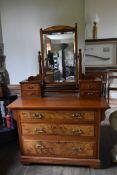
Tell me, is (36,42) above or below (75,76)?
above

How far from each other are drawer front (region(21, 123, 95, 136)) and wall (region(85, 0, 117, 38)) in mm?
2965

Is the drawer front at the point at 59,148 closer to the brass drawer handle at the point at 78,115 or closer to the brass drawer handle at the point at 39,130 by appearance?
the brass drawer handle at the point at 39,130

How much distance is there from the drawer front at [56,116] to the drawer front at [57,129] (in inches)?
2.3

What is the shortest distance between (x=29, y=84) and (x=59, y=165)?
92 cm

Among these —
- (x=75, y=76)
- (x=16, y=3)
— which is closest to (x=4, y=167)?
(x=75, y=76)

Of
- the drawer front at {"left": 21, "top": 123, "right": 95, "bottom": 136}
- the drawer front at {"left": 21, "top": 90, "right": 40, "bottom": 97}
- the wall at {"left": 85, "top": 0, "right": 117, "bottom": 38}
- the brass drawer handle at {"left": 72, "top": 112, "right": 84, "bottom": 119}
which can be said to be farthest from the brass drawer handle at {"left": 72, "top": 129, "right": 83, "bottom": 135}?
the wall at {"left": 85, "top": 0, "right": 117, "bottom": 38}

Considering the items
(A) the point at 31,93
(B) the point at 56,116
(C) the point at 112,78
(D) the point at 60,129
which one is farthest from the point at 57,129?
(C) the point at 112,78

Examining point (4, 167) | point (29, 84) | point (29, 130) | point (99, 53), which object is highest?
point (99, 53)

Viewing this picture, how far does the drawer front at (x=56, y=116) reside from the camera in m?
1.61

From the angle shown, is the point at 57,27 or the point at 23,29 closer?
the point at 57,27

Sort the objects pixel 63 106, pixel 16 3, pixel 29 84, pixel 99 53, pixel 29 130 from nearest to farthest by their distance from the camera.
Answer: pixel 63 106, pixel 29 130, pixel 29 84, pixel 16 3, pixel 99 53

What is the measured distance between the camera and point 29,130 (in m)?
1.74

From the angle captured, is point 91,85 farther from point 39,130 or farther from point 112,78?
point 112,78

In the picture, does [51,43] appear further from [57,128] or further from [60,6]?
[57,128]
